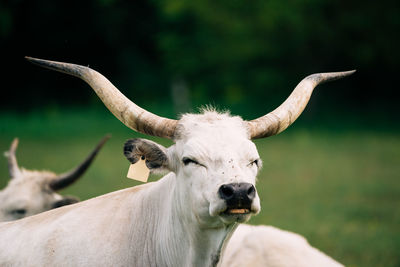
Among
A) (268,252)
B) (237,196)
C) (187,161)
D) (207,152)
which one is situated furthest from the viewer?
(268,252)

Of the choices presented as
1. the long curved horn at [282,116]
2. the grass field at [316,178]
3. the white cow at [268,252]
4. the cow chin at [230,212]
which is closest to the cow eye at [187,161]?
the cow chin at [230,212]

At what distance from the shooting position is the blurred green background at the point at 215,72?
17.7 m

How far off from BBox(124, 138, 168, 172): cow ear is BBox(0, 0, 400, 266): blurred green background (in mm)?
9961

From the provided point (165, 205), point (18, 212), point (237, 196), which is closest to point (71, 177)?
point (18, 212)

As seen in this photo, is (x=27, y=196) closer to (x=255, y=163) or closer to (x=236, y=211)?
(x=255, y=163)

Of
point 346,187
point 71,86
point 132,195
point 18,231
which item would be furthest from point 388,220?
point 71,86

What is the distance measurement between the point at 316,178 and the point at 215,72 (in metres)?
15.9

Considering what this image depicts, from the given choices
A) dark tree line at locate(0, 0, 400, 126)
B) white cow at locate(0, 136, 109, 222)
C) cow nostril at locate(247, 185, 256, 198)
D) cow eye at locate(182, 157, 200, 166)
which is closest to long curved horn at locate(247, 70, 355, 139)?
cow eye at locate(182, 157, 200, 166)

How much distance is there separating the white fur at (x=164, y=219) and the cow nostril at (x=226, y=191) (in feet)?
0.17

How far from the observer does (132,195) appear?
4.54 m

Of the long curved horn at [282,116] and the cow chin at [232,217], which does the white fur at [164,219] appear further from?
the long curved horn at [282,116]

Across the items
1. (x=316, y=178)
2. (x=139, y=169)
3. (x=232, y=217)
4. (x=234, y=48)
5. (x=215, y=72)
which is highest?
(x=234, y=48)

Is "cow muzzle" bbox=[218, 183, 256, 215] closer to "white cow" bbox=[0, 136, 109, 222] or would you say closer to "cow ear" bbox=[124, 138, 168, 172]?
"cow ear" bbox=[124, 138, 168, 172]

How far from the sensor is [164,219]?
165 inches
